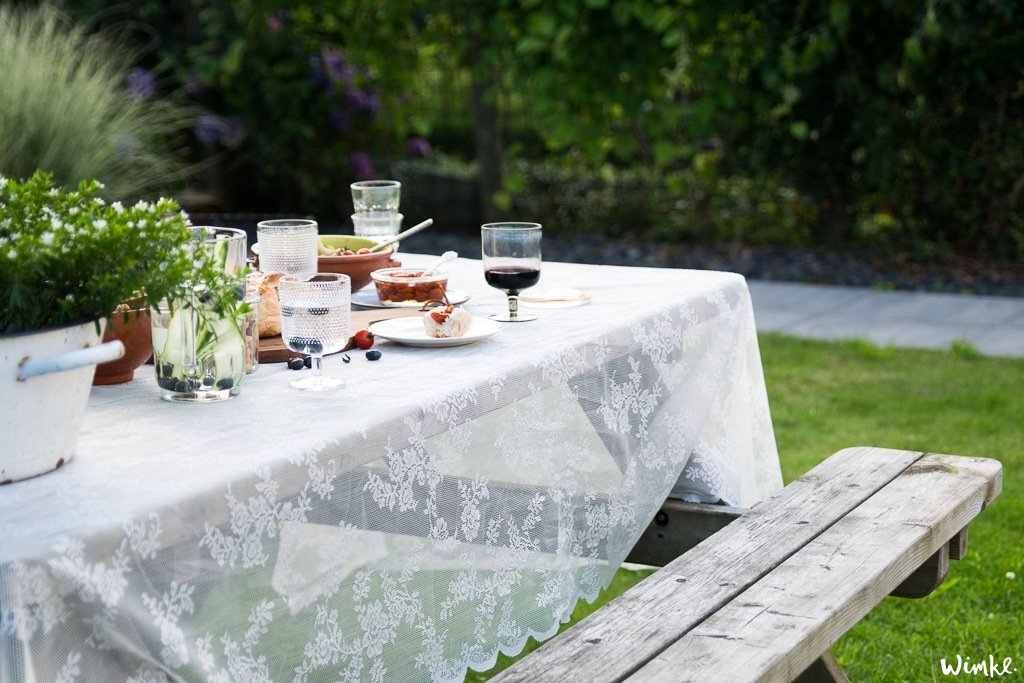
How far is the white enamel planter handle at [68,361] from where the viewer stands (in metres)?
1.35

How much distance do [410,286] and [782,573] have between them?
0.87 metres

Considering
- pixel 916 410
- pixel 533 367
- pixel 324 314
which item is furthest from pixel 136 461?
pixel 916 410

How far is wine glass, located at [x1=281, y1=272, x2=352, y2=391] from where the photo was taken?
6.10ft

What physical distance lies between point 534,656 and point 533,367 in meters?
0.49

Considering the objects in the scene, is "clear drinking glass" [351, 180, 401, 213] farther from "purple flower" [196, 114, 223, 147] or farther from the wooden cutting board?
"purple flower" [196, 114, 223, 147]

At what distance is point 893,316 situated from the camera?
5.66 metres

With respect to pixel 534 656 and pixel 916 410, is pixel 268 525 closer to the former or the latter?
pixel 534 656

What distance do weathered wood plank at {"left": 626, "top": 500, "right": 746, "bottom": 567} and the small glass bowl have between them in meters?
0.63

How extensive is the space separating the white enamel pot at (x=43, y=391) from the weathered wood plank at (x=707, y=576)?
622 mm

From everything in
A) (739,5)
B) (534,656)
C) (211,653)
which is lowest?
(534,656)

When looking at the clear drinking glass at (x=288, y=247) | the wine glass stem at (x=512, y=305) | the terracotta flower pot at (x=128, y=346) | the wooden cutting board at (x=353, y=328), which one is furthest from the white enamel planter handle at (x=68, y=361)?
the wine glass stem at (x=512, y=305)

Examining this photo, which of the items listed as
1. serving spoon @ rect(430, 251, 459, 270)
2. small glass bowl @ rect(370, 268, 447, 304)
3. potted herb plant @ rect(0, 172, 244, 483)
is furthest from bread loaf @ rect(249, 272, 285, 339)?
potted herb plant @ rect(0, 172, 244, 483)

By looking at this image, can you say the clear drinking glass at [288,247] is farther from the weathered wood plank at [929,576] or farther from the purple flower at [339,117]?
the purple flower at [339,117]

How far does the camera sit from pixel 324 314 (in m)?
1.88
